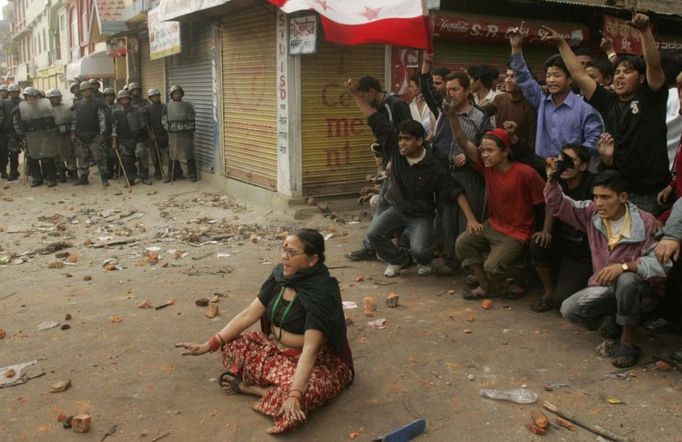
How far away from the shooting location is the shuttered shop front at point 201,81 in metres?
12.1

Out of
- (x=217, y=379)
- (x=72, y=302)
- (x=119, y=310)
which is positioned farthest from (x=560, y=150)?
(x=72, y=302)

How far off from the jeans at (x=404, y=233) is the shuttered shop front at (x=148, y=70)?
33.6 ft

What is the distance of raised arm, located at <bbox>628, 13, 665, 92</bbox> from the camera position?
156 inches

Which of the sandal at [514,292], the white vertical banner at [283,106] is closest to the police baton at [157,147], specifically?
the white vertical banner at [283,106]

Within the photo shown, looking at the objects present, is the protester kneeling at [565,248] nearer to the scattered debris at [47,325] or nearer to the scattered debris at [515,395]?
the scattered debris at [515,395]

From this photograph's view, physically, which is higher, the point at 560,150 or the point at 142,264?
the point at 560,150

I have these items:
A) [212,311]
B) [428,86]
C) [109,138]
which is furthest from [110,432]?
[109,138]

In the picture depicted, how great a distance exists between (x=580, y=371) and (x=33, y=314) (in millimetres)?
4343

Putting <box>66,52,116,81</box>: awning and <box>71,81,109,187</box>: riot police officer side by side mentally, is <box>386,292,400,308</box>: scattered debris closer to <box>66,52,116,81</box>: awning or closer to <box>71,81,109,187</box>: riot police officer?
<box>71,81,109,187</box>: riot police officer

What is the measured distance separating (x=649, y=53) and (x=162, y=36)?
416 inches

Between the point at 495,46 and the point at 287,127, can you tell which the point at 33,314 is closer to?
the point at 287,127

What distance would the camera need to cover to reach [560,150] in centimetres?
514

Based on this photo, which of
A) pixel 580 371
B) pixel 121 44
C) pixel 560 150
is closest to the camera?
pixel 580 371

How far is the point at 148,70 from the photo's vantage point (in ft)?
52.4
